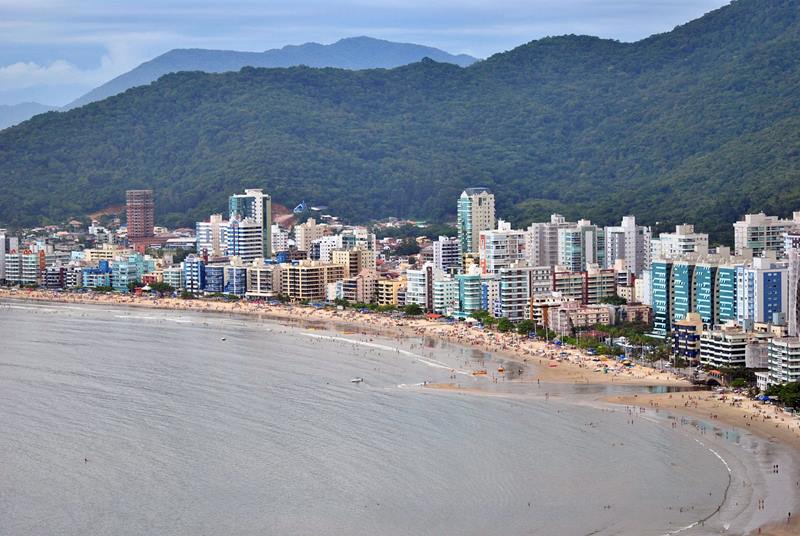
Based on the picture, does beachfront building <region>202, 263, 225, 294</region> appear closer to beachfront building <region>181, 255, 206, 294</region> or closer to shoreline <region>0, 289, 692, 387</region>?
beachfront building <region>181, 255, 206, 294</region>

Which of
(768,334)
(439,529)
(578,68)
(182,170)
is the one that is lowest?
(439,529)

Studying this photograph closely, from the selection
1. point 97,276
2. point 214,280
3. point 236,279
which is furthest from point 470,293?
point 97,276

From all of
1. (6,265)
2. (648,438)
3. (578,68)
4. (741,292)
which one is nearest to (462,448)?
(648,438)

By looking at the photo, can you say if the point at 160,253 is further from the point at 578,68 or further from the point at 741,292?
the point at 578,68

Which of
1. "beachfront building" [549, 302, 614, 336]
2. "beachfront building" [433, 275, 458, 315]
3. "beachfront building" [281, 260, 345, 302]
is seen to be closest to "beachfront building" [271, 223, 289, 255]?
"beachfront building" [281, 260, 345, 302]

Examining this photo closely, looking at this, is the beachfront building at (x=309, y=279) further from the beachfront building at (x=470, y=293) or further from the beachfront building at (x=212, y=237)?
the beachfront building at (x=212, y=237)

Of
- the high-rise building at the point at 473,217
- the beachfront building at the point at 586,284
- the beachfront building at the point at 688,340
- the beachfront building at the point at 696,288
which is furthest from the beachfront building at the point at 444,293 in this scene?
the beachfront building at the point at 688,340
